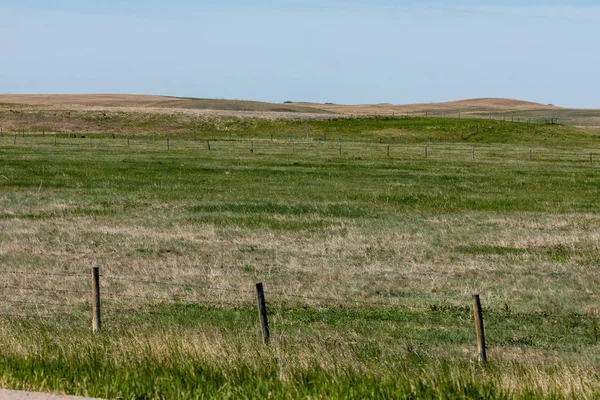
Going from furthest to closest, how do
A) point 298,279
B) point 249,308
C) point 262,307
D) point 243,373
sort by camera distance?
point 298,279, point 249,308, point 262,307, point 243,373

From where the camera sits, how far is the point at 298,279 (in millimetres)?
24125

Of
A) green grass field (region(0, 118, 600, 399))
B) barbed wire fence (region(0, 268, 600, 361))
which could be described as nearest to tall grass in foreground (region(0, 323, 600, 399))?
green grass field (region(0, 118, 600, 399))

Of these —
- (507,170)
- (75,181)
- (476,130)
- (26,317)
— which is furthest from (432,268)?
(476,130)

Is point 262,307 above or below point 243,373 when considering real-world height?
above

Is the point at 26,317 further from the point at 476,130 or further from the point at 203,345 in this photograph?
the point at 476,130

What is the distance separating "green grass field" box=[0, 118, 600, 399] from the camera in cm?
1159

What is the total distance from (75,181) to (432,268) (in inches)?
1200

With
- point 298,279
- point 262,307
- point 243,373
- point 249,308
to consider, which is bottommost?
point 298,279

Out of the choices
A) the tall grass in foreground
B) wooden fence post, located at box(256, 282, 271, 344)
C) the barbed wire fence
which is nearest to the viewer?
the tall grass in foreground

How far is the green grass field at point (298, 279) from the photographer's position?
11.6 metres

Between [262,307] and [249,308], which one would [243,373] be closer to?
[262,307]

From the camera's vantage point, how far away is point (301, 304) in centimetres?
2084

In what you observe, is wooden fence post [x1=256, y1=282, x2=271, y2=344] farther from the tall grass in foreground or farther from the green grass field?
the tall grass in foreground

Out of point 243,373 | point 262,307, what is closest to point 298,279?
point 262,307
